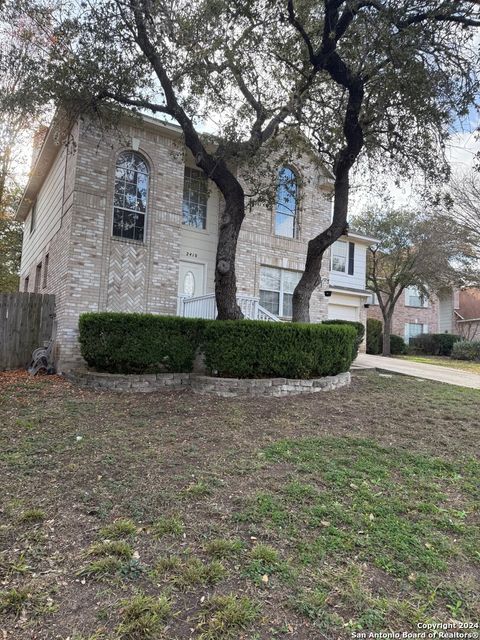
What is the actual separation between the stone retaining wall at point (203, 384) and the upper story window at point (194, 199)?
5.68m

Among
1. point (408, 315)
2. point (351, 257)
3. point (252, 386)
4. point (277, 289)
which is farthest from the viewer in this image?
point (408, 315)

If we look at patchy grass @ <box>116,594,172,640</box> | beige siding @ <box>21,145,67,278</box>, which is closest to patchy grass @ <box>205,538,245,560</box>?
patchy grass @ <box>116,594,172,640</box>

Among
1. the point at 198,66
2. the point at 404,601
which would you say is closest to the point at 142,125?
the point at 198,66

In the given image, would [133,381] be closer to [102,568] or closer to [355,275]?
[102,568]

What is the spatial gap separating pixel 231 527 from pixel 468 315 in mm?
31031

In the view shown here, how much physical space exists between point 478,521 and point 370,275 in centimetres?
2018

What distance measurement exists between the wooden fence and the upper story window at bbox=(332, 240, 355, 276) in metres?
11.8

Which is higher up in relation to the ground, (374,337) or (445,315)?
(445,315)

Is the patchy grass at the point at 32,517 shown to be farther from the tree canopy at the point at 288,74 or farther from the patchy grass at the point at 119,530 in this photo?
the tree canopy at the point at 288,74

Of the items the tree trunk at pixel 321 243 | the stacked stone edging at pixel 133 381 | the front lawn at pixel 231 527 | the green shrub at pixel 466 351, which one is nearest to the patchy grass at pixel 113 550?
the front lawn at pixel 231 527

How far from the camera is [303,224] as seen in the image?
13680mm

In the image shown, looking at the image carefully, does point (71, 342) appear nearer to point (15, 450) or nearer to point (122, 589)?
point (15, 450)

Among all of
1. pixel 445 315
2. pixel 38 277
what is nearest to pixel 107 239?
pixel 38 277

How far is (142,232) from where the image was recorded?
34.0ft
